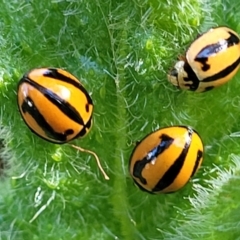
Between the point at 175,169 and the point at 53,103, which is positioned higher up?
the point at 53,103

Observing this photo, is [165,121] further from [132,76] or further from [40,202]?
[40,202]

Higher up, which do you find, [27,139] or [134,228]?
[27,139]

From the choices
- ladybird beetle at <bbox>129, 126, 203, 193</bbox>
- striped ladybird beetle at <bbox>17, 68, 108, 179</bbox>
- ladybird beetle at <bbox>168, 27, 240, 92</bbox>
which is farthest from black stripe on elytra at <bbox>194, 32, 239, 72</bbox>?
striped ladybird beetle at <bbox>17, 68, 108, 179</bbox>

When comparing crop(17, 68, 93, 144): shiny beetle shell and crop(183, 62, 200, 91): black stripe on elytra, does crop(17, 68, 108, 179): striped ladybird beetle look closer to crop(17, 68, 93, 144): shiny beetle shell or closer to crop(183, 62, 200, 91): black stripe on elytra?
crop(17, 68, 93, 144): shiny beetle shell

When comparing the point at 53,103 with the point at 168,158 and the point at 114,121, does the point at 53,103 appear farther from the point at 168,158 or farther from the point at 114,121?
the point at 168,158

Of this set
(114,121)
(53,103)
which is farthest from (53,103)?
(114,121)

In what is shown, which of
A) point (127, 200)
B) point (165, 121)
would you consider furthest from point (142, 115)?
point (127, 200)
